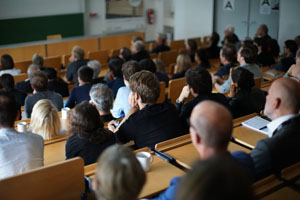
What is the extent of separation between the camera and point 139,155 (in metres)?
2.70

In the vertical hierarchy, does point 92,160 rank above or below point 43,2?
below

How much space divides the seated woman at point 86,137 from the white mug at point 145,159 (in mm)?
356

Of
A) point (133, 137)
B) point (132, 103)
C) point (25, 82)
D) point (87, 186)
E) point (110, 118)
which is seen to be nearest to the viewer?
point (87, 186)

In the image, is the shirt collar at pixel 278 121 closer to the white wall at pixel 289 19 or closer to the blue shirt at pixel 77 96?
the blue shirt at pixel 77 96

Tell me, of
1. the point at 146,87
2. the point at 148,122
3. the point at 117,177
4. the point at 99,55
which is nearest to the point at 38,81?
the point at 146,87

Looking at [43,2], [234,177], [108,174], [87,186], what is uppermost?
[43,2]

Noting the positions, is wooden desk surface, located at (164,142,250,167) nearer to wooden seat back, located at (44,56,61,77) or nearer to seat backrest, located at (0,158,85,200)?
seat backrest, located at (0,158,85,200)

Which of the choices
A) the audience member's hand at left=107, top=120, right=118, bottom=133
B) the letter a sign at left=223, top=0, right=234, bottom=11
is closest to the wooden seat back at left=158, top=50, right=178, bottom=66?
the letter a sign at left=223, top=0, right=234, bottom=11

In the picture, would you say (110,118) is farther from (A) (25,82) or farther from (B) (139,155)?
(A) (25,82)

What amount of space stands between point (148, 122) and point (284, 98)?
110 cm

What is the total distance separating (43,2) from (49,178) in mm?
9494

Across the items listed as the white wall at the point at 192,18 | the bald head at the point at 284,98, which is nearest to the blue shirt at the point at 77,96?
the bald head at the point at 284,98

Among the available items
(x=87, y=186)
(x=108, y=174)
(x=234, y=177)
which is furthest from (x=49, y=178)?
(x=234, y=177)

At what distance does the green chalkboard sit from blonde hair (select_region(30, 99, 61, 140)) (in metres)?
7.68
